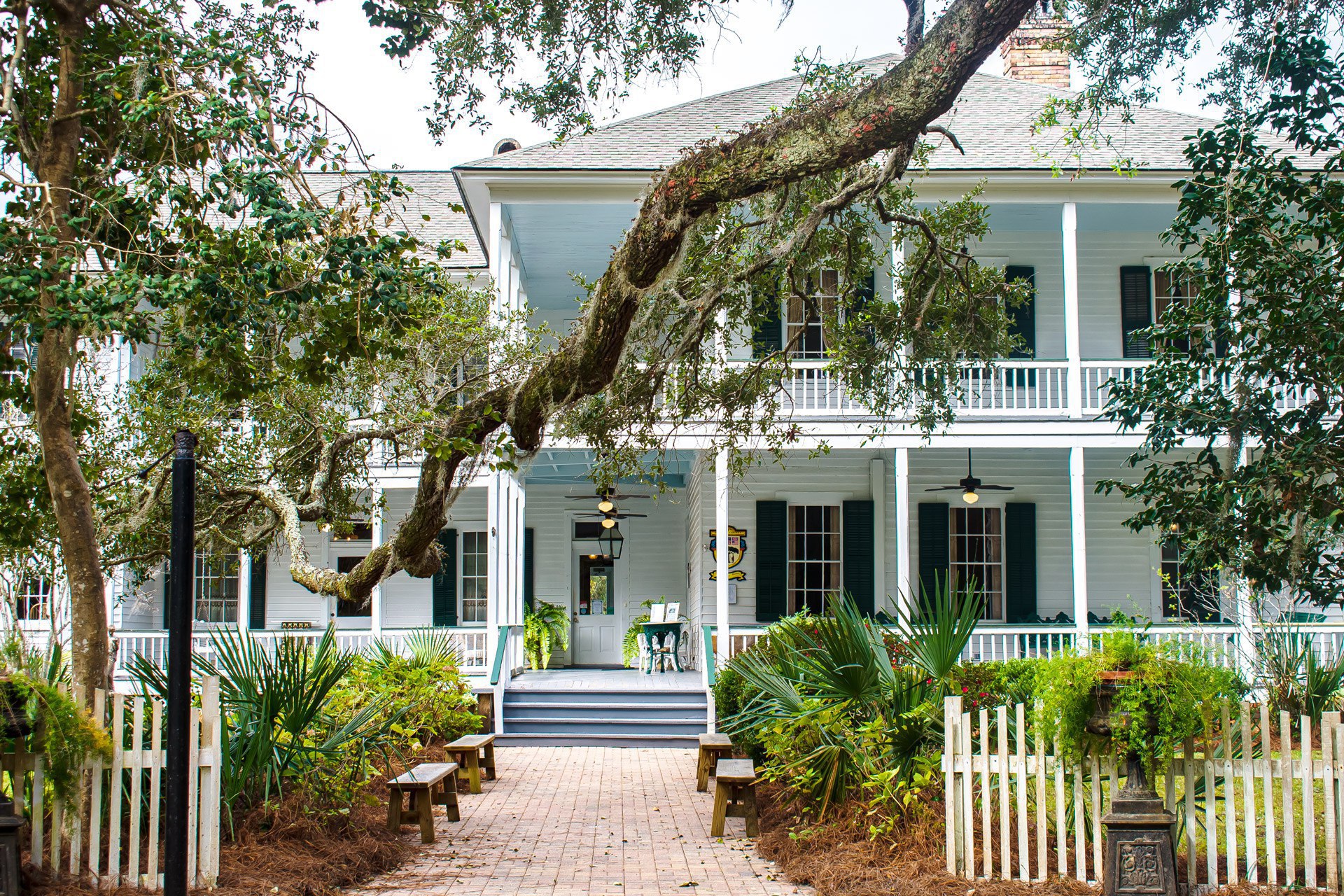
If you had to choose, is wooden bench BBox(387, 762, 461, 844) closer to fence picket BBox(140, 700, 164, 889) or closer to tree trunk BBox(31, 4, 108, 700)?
fence picket BBox(140, 700, 164, 889)

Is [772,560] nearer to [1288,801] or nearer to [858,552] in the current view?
[858,552]

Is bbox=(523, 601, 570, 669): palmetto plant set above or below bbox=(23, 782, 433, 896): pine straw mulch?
above

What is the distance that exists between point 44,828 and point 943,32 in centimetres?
604

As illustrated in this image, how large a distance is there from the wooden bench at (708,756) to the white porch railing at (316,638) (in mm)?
4491

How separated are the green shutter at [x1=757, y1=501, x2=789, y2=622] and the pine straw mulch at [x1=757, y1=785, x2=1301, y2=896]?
824 cm

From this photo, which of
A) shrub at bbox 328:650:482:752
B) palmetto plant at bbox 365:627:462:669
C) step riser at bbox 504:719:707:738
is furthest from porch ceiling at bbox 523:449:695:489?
shrub at bbox 328:650:482:752

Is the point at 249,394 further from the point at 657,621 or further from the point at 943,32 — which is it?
the point at 657,621

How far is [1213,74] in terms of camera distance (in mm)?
7934

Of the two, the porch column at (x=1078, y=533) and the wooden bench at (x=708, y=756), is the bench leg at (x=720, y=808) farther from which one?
the porch column at (x=1078, y=533)

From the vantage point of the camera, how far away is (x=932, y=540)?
1606cm

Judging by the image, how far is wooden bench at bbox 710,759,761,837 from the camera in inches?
316

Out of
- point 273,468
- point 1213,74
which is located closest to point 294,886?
point 273,468

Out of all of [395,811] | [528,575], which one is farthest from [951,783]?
[528,575]

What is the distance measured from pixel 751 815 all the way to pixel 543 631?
353 inches
